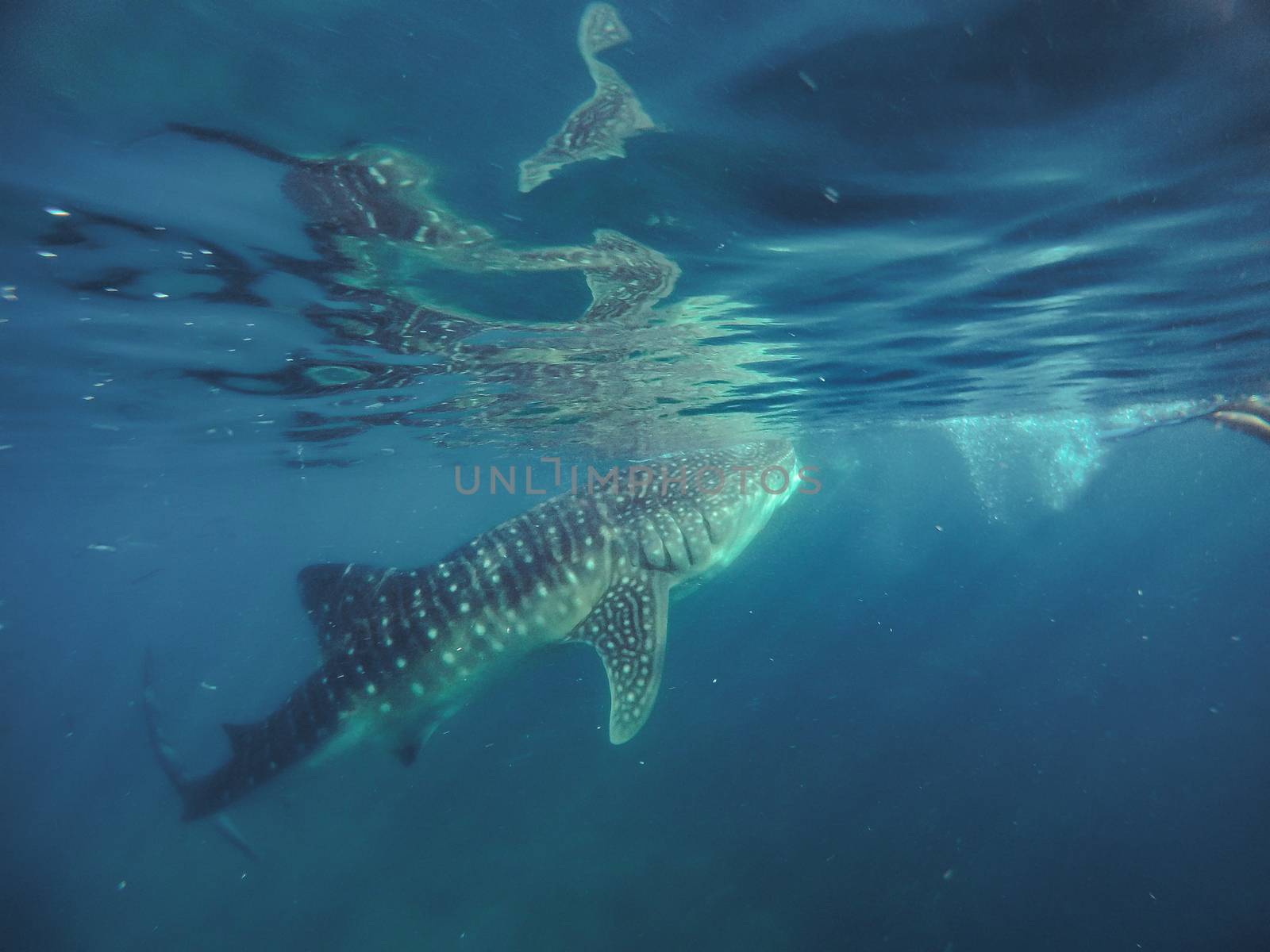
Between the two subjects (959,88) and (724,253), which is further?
(724,253)

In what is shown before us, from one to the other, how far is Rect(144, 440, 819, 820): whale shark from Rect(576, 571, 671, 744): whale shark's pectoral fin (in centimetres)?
2

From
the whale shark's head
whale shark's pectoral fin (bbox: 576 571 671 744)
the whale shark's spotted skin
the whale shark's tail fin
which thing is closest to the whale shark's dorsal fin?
the whale shark's tail fin

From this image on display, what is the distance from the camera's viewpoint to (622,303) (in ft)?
29.5

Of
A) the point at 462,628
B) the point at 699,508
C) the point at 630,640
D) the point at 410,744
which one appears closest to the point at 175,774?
the point at 410,744

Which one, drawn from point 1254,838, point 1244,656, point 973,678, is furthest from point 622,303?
point 1244,656

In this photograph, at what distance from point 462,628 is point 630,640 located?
6.99 feet

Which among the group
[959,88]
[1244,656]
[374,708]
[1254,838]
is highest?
[959,88]

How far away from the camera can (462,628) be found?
25.7 feet

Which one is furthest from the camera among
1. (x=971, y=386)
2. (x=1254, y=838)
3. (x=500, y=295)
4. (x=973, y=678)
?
(x=973, y=678)

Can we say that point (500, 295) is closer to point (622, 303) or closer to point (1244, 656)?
point (622, 303)

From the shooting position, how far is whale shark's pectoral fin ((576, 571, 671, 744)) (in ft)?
23.9

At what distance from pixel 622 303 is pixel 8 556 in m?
113

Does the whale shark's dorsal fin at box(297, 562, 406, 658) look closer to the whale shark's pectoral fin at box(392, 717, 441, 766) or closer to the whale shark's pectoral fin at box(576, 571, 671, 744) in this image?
the whale shark's pectoral fin at box(392, 717, 441, 766)

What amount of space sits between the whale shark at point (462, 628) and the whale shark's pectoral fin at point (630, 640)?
0.02 meters
